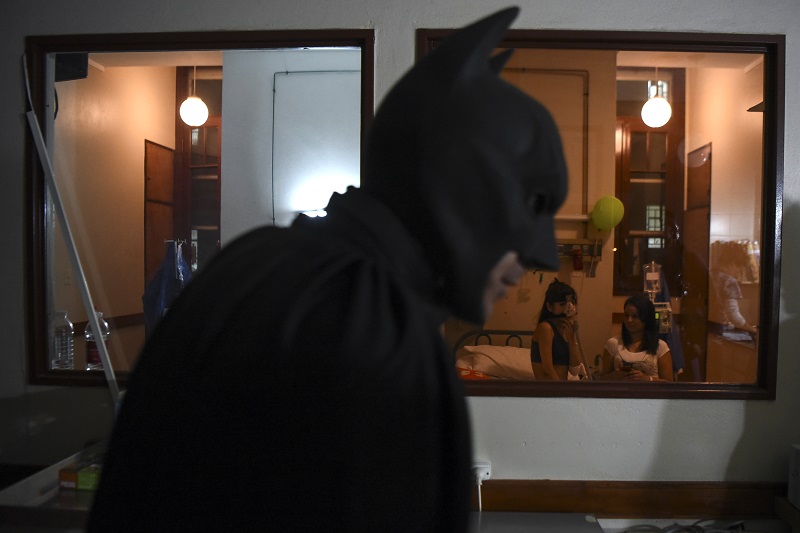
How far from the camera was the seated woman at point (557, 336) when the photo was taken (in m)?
1.91

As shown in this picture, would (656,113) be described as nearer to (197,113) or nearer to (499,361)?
(499,361)

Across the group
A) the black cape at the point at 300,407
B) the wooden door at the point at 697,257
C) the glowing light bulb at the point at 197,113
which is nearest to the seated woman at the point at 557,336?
the wooden door at the point at 697,257

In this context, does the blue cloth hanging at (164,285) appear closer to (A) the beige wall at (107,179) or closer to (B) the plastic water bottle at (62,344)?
(A) the beige wall at (107,179)

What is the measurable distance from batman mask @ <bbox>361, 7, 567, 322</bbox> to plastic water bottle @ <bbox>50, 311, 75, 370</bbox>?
5.93ft

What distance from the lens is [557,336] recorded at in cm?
194

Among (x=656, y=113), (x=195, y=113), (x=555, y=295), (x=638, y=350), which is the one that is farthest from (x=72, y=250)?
(x=656, y=113)

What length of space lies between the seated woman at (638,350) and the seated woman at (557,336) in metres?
0.11

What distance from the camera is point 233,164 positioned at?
2.08 meters

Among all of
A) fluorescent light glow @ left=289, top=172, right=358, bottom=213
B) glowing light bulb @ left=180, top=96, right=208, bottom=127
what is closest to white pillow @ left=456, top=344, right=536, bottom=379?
fluorescent light glow @ left=289, top=172, right=358, bottom=213

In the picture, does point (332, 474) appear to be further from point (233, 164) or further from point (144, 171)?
point (144, 171)

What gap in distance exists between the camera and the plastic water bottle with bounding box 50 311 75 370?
Result: 1998 mm

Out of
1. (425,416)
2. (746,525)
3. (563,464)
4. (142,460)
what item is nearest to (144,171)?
(563,464)

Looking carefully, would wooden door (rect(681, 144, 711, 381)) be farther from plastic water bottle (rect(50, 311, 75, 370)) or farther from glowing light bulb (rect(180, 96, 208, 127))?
plastic water bottle (rect(50, 311, 75, 370))

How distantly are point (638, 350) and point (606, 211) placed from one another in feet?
1.49
